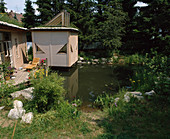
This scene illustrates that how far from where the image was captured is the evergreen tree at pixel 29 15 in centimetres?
2050

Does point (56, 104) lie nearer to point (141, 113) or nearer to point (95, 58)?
point (141, 113)

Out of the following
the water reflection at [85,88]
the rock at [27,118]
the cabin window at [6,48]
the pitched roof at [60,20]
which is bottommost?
the water reflection at [85,88]

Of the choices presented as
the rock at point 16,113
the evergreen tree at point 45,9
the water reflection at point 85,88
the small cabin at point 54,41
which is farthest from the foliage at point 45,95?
the evergreen tree at point 45,9

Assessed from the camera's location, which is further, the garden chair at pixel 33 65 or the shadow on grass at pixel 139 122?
the garden chair at pixel 33 65

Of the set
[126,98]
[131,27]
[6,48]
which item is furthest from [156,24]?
[6,48]

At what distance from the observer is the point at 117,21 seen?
1655 cm

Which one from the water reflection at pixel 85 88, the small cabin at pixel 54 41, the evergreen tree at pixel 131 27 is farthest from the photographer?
the evergreen tree at pixel 131 27

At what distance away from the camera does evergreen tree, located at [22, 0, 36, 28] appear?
67.3 ft

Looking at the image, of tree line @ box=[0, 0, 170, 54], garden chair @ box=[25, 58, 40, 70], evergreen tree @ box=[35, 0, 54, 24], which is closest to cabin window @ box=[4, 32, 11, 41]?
garden chair @ box=[25, 58, 40, 70]

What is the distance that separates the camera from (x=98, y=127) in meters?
4.45

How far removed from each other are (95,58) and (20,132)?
15.0 meters

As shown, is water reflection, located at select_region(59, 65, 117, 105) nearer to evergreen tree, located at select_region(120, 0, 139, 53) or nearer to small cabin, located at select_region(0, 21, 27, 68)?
small cabin, located at select_region(0, 21, 27, 68)

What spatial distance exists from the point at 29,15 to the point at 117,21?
12.1 meters

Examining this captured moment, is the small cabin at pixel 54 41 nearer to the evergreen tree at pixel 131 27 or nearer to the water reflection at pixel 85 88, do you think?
the water reflection at pixel 85 88
